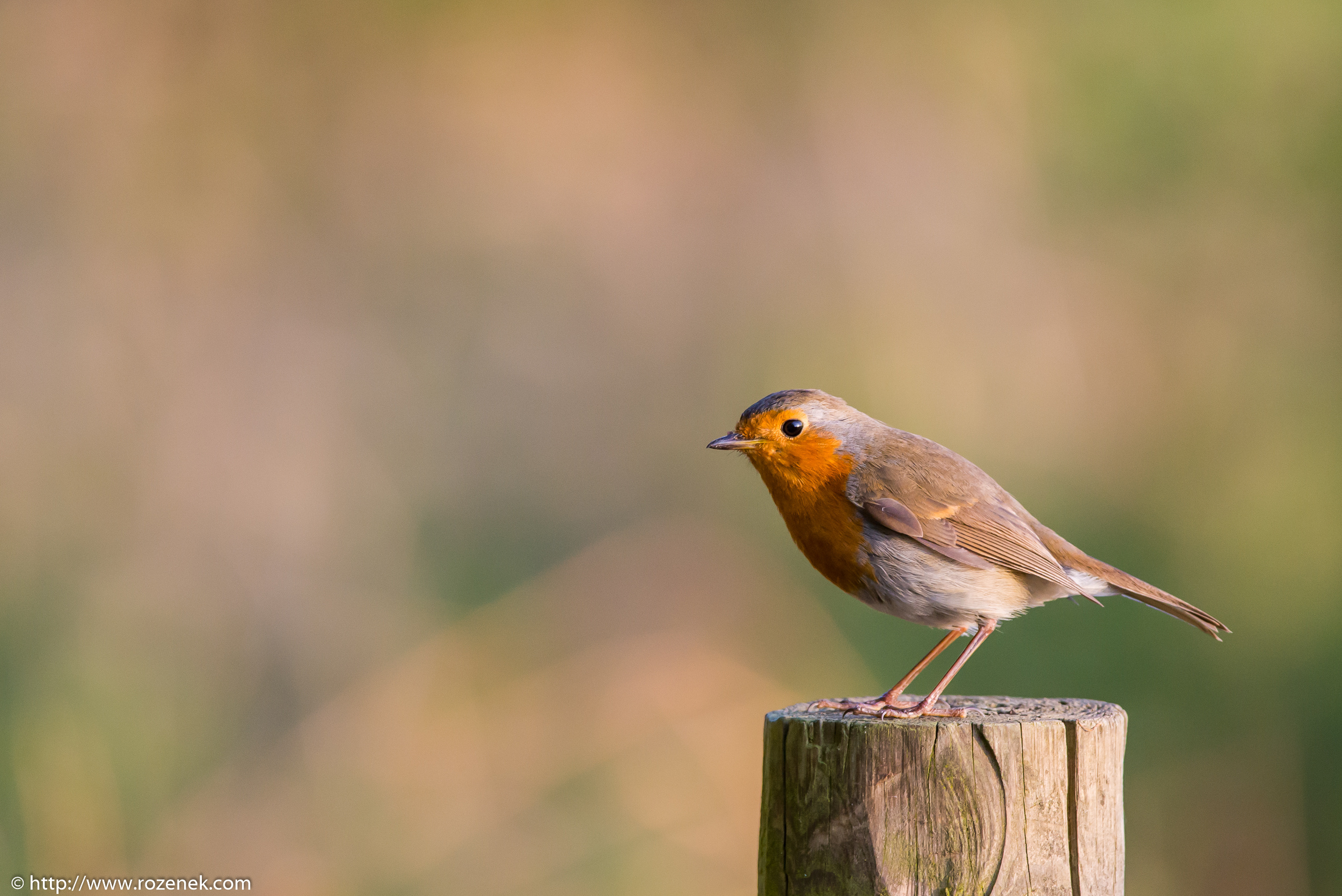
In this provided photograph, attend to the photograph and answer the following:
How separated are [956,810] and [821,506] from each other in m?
1.11

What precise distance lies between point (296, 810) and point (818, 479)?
11.6ft

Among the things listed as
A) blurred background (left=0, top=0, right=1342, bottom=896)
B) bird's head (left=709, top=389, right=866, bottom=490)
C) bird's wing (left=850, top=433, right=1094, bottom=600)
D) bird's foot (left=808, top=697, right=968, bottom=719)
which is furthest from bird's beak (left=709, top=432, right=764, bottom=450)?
blurred background (left=0, top=0, right=1342, bottom=896)

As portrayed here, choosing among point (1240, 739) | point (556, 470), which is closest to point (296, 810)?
point (556, 470)

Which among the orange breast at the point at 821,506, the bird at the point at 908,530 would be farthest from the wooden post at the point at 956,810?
the orange breast at the point at 821,506

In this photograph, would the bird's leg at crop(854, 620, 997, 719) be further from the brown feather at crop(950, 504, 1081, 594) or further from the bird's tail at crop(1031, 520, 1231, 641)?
the bird's tail at crop(1031, 520, 1231, 641)

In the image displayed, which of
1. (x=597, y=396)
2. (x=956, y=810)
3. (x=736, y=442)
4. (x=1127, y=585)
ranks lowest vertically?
(x=956, y=810)

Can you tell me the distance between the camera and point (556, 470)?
8.45 m

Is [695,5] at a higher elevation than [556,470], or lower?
higher

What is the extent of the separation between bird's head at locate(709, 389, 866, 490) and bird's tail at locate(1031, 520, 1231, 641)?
70 cm

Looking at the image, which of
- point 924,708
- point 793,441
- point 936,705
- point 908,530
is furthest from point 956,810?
point 793,441

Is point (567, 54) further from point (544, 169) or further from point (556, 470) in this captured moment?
point (556, 470)

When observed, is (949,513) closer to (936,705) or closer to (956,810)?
(936,705)

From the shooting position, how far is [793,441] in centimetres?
360

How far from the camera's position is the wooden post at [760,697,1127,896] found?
8.45 feet
